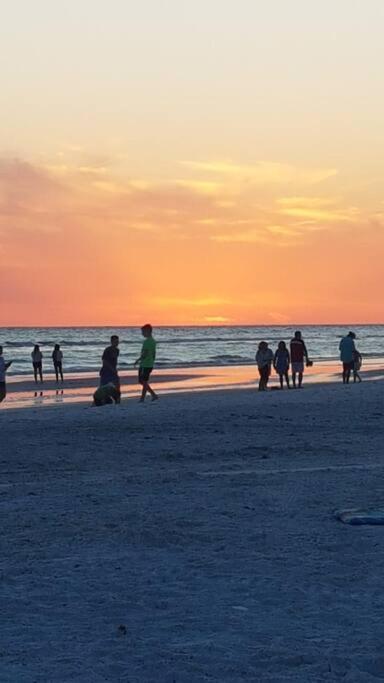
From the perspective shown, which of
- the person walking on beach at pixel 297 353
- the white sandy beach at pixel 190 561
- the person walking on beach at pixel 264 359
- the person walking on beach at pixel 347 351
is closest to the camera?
the white sandy beach at pixel 190 561

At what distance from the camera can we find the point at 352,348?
1149 inches

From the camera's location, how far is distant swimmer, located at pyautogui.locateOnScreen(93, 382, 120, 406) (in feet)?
73.0

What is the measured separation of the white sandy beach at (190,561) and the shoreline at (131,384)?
12.5 m

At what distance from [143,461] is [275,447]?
2181 millimetres

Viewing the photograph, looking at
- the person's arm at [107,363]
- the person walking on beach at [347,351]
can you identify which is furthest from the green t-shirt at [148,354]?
the person walking on beach at [347,351]

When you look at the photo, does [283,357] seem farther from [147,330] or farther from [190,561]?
[190,561]

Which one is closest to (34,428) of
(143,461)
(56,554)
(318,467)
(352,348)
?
(143,461)

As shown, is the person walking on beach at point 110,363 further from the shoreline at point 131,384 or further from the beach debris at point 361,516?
the beach debris at point 361,516

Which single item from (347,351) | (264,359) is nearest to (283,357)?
(264,359)

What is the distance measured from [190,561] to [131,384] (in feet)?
91.8

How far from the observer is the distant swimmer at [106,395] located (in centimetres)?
2227

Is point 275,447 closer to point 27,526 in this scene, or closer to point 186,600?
point 27,526

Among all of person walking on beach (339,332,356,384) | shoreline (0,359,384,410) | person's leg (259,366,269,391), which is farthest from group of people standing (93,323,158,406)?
person walking on beach (339,332,356,384)

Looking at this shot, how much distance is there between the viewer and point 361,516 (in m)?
8.78
